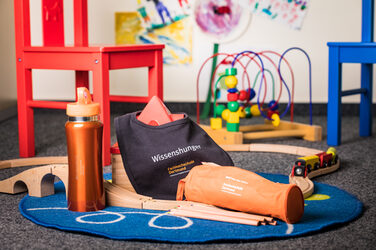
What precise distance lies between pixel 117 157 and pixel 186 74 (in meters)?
1.71

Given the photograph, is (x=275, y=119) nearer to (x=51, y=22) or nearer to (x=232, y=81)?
(x=232, y=81)

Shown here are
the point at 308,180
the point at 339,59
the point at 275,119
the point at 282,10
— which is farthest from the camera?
the point at 282,10

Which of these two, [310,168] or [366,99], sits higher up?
[366,99]

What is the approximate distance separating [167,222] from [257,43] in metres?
1.91

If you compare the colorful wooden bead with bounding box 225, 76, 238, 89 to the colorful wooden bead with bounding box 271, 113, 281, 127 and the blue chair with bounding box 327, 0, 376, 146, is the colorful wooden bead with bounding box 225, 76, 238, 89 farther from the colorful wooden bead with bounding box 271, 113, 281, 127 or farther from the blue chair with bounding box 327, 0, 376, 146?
the blue chair with bounding box 327, 0, 376, 146

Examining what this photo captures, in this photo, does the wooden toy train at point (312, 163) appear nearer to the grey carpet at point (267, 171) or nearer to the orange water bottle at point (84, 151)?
the grey carpet at point (267, 171)

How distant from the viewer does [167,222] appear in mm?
1125

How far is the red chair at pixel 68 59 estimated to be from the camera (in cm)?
170

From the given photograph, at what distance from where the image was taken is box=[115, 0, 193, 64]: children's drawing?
290 cm

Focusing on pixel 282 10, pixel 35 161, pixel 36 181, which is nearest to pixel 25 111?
pixel 35 161

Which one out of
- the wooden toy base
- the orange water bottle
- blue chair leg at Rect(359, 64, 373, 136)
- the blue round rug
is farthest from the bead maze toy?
the orange water bottle

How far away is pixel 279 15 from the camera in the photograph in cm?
285

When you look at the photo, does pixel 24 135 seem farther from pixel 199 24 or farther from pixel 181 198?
pixel 199 24

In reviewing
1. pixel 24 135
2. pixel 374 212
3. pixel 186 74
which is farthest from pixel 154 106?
pixel 186 74
